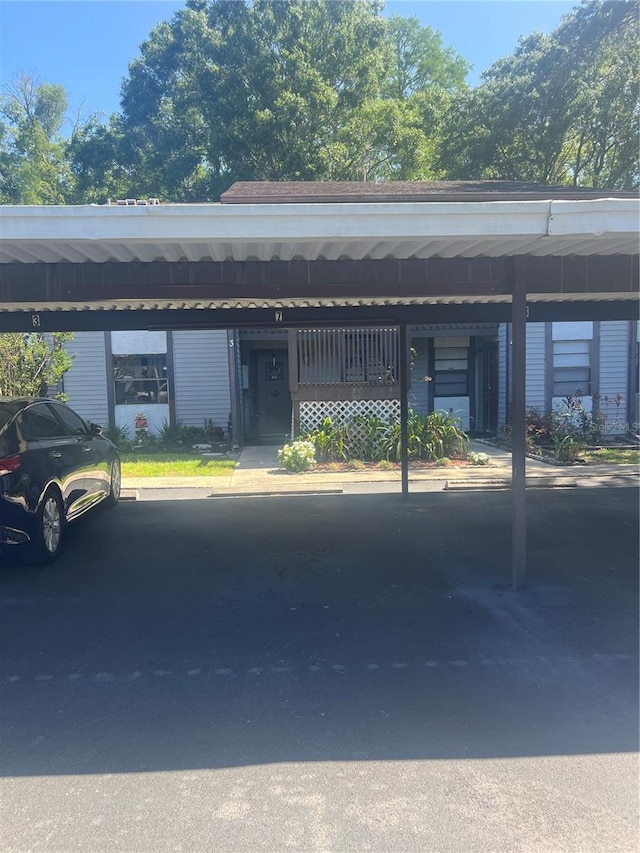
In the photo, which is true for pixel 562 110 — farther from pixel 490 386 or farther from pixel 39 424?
pixel 39 424

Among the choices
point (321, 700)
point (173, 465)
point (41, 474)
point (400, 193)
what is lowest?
point (321, 700)

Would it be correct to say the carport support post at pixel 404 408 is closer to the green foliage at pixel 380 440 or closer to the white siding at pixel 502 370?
the green foliage at pixel 380 440

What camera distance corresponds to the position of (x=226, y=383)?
641 inches

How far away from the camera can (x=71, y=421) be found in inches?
313

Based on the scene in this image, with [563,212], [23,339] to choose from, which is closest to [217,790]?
[563,212]

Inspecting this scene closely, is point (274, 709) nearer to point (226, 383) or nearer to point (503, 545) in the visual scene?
point (503, 545)

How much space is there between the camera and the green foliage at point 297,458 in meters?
12.0

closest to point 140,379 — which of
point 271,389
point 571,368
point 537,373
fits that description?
point 271,389

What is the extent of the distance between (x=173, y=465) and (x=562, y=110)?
14205 mm

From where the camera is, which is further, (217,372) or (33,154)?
(33,154)

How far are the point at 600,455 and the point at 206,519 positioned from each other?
9.03m

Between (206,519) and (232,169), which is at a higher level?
(232,169)

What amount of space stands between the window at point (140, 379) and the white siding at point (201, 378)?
14.5 inches

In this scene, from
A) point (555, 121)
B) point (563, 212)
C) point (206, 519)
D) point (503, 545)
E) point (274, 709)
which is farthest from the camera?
point (555, 121)
